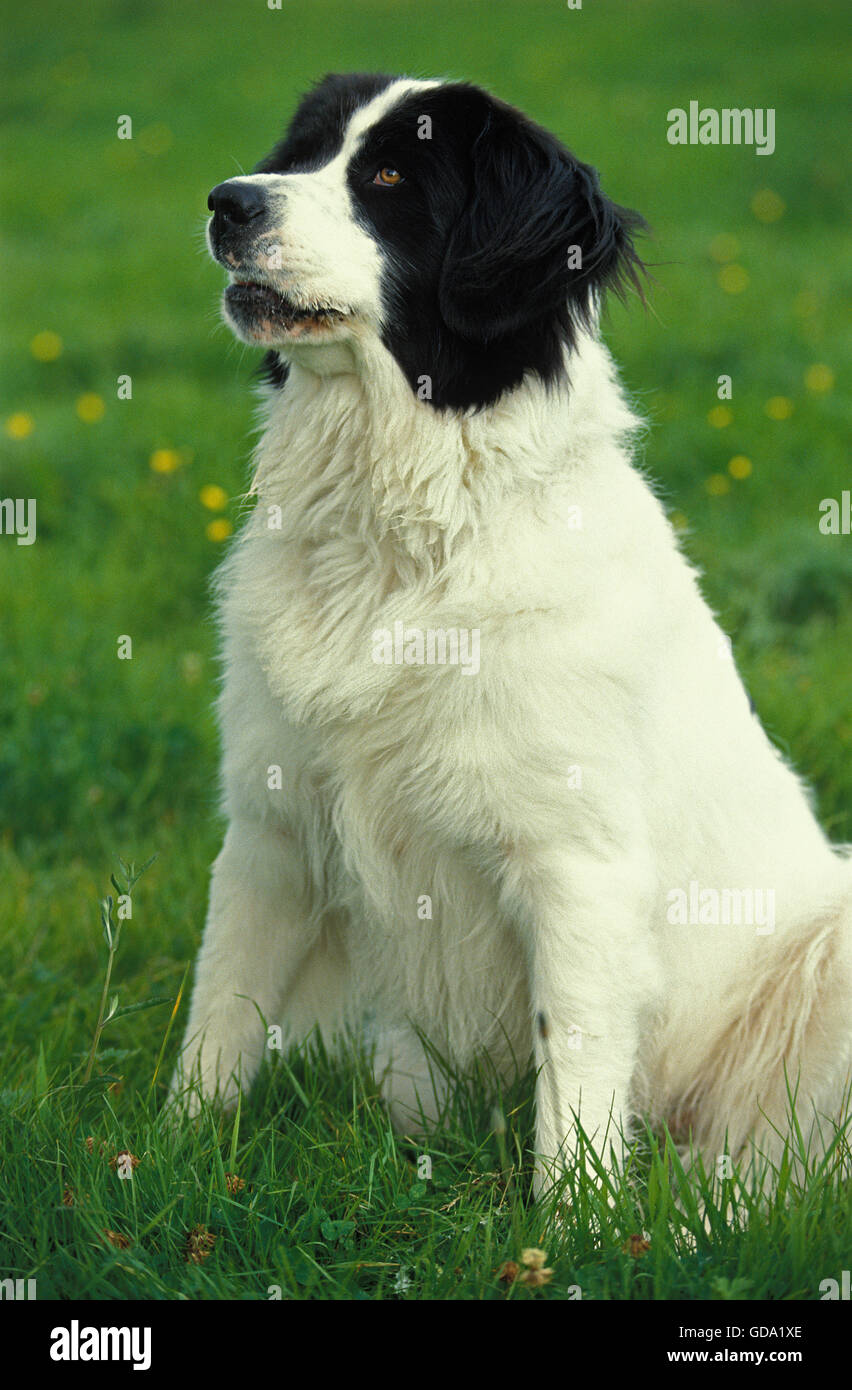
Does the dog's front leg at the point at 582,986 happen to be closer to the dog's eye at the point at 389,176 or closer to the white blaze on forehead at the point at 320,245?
the white blaze on forehead at the point at 320,245

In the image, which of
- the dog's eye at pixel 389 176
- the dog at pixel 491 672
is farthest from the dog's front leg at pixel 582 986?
the dog's eye at pixel 389 176

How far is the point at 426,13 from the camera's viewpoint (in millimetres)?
14648

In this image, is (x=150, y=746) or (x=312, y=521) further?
(x=150, y=746)

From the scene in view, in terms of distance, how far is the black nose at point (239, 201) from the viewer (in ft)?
8.34

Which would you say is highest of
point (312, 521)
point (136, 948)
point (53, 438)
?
point (53, 438)

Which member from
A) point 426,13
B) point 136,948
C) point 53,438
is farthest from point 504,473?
point 426,13

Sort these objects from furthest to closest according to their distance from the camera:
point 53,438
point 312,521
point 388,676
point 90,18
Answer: point 90,18 → point 53,438 → point 312,521 → point 388,676

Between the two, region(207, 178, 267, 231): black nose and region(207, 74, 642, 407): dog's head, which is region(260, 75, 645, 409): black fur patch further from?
region(207, 178, 267, 231): black nose

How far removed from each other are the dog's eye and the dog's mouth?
11.5 inches

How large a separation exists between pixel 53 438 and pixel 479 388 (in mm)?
4221

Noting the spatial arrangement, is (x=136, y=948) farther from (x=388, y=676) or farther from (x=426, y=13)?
(x=426, y=13)

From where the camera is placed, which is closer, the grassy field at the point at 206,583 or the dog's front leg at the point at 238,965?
the grassy field at the point at 206,583

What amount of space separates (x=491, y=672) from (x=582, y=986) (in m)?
0.60

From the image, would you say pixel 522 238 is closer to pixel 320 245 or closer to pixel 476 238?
pixel 476 238
